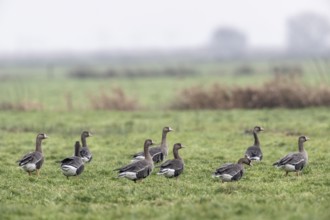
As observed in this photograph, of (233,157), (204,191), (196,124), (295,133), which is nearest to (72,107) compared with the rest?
(196,124)

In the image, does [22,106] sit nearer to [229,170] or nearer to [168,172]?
[168,172]

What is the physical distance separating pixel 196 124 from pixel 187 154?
9.25m

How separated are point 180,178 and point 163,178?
1.60 feet

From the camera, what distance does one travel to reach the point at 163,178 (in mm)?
17578

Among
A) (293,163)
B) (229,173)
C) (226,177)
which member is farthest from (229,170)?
(293,163)

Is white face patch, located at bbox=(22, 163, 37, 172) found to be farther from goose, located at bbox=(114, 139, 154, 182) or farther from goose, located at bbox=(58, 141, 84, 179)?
goose, located at bbox=(114, 139, 154, 182)

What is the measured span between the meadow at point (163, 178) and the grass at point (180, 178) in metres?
0.03

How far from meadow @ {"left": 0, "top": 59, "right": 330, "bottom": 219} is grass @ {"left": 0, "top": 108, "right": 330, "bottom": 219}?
26mm

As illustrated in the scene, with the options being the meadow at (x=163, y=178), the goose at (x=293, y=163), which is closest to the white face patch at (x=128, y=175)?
the meadow at (x=163, y=178)

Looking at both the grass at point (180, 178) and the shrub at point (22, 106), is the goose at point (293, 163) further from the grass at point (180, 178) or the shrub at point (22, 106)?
the shrub at point (22, 106)

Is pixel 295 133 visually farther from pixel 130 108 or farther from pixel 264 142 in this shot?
pixel 130 108

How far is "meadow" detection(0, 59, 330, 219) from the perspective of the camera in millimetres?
13070

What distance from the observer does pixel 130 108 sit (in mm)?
39875

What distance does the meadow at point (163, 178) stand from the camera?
515 inches
